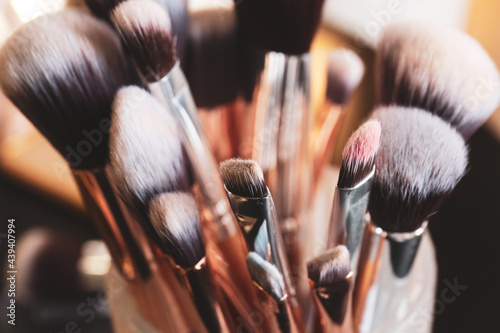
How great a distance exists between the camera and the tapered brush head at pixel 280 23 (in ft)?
1.27

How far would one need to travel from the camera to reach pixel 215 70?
1.48 ft

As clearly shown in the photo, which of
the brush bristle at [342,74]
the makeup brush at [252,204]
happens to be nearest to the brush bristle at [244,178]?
the makeup brush at [252,204]

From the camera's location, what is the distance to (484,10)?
24.8 inches

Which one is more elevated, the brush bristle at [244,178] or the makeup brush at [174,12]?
the makeup brush at [174,12]

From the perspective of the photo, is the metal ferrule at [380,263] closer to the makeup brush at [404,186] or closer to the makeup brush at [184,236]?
the makeup brush at [404,186]

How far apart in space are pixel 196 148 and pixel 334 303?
0.15 m

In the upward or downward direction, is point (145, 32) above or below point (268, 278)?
above

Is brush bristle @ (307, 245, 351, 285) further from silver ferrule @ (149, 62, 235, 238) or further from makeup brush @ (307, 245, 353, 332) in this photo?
silver ferrule @ (149, 62, 235, 238)

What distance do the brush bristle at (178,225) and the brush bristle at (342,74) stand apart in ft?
0.66

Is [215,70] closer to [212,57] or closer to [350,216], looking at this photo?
[212,57]

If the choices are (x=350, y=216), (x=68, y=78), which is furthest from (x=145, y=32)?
(x=350, y=216)

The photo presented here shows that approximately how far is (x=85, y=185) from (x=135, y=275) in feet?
0.25

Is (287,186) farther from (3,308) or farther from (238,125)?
(3,308)

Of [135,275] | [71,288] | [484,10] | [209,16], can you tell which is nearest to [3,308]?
[71,288]
